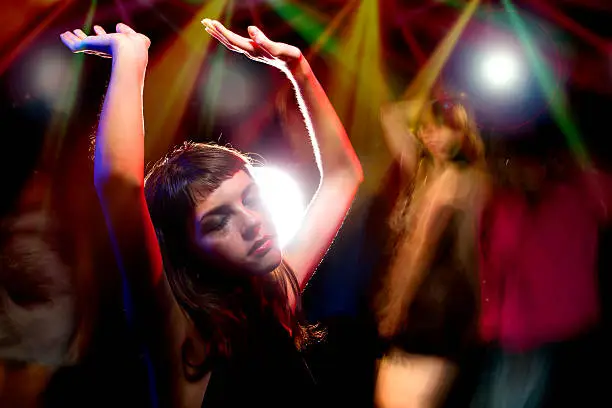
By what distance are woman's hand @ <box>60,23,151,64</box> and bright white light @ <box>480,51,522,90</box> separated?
2.35 metres

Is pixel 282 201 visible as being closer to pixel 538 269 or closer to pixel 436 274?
pixel 436 274

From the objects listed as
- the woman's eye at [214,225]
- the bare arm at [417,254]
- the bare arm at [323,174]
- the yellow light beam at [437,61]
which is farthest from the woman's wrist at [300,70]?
the yellow light beam at [437,61]

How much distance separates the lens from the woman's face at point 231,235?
141 cm

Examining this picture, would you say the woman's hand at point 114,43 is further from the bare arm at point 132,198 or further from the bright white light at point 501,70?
the bright white light at point 501,70

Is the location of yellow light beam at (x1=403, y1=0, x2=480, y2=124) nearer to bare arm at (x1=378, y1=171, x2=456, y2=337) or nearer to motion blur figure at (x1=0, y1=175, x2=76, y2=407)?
bare arm at (x1=378, y1=171, x2=456, y2=337)

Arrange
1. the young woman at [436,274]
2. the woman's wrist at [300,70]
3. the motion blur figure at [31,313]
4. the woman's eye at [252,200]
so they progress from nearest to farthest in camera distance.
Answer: the woman's eye at [252,200], the woman's wrist at [300,70], the motion blur figure at [31,313], the young woman at [436,274]

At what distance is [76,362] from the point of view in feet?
6.76

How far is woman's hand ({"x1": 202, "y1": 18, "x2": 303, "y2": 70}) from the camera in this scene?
1.45 meters

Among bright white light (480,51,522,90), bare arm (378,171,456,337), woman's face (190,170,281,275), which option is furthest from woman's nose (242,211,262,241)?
bright white light (480,51,522,90)

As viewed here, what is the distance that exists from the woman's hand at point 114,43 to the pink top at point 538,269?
1.74 meters

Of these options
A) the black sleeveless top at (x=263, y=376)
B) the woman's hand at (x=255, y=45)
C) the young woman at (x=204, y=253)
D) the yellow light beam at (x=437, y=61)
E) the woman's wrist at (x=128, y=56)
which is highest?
the yellow light beam at (x=437, y=61)

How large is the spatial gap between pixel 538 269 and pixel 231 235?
1515mm


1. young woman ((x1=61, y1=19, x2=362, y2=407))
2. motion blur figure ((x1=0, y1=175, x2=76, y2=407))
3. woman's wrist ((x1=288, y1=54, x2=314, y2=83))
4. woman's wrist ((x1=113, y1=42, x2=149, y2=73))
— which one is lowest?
motion blur figure ((x1=0, y1=175, x2=76, y2=407))

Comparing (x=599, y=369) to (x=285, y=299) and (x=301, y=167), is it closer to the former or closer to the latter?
(x=301, y=167)
